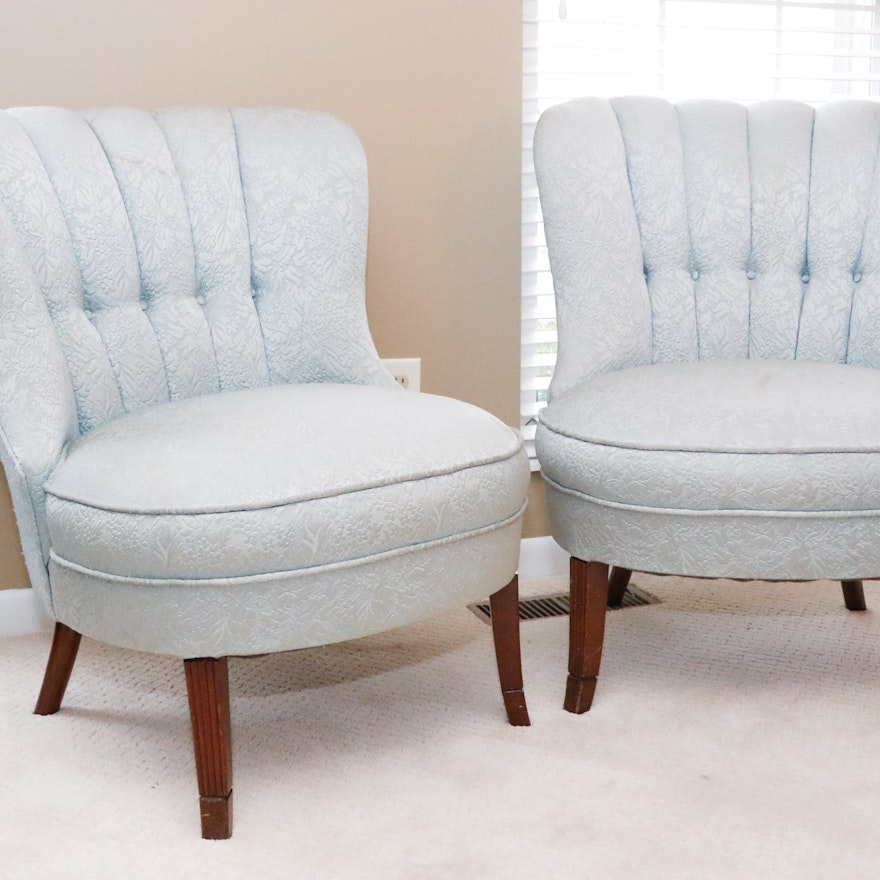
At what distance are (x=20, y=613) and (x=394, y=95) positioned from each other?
3.53 ft

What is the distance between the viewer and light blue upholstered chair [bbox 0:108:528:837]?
118 centimetres

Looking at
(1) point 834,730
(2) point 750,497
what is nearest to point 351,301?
(2) point 750,497

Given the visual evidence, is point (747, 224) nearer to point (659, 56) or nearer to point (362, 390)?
point (659, 56)

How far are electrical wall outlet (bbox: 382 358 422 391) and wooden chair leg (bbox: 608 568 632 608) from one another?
1.58ft

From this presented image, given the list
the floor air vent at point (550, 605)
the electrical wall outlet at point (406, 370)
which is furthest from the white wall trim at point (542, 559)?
the electrical wall outlet at point (406, 370)

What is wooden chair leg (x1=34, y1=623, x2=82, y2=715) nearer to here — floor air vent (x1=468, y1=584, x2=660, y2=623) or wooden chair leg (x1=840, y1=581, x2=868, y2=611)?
floor air vent (x1=468, y1=584, x2=660, y2=623)

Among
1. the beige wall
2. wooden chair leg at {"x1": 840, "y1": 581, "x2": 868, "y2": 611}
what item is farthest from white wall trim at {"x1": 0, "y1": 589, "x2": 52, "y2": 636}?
wooden chair leg at {"x1": 840, "y1": 581, "x2": 868, "y2": 611}

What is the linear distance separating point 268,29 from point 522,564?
3.44 feet

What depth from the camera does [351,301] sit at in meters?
1.62

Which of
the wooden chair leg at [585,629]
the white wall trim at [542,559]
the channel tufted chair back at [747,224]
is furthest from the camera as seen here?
the white wall trim at [542,559]

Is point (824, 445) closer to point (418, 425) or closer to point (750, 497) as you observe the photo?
point (750, 497)

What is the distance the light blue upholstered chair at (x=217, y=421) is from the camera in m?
1.18

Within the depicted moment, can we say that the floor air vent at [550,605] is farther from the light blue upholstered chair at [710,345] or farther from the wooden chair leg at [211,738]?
the wooden chair leg at [211,738]

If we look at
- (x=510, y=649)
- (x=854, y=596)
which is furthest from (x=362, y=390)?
(x=854, y=596)
